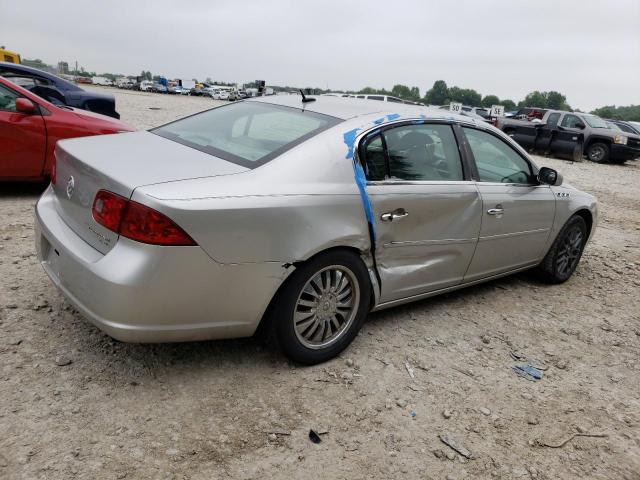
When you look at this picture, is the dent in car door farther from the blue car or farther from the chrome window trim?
the blue car

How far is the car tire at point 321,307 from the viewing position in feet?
9.06

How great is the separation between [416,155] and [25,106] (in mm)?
4213

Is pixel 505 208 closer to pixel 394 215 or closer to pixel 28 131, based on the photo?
pixel 394 215

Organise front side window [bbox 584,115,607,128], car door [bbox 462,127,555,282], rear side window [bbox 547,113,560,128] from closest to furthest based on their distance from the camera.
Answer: car door [bbox 462,127,555,282]
rear side window [bbox 547,113,560,128]
front side window [bbox 584,115,607,128]

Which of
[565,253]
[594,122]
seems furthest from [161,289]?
[594,122]

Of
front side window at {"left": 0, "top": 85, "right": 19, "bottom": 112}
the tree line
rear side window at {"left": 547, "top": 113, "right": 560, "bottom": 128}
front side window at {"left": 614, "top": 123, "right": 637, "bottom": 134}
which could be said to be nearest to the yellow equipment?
front side window at {"left": 0, "top": 85, "right": 19, "bottom": 112}

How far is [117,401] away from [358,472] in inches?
46.4

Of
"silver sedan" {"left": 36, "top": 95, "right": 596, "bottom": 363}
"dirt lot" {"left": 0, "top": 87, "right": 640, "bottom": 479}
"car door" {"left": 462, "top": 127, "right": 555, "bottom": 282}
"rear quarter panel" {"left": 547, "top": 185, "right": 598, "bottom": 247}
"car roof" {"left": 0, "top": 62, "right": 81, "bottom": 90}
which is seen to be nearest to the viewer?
"dirt lot" {"left": 0, "top": 87, "right": 640, "bottom": 479}

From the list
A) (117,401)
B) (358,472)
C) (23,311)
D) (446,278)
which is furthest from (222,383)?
(446,278)

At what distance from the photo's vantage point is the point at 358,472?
2.29 metres

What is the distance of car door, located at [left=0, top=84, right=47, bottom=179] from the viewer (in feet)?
17.6

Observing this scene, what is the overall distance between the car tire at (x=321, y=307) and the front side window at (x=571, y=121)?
57.4 ft

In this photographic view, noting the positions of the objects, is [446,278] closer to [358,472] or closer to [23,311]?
[358,472]

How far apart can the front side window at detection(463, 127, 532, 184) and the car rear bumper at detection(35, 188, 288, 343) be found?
6.33 ft
